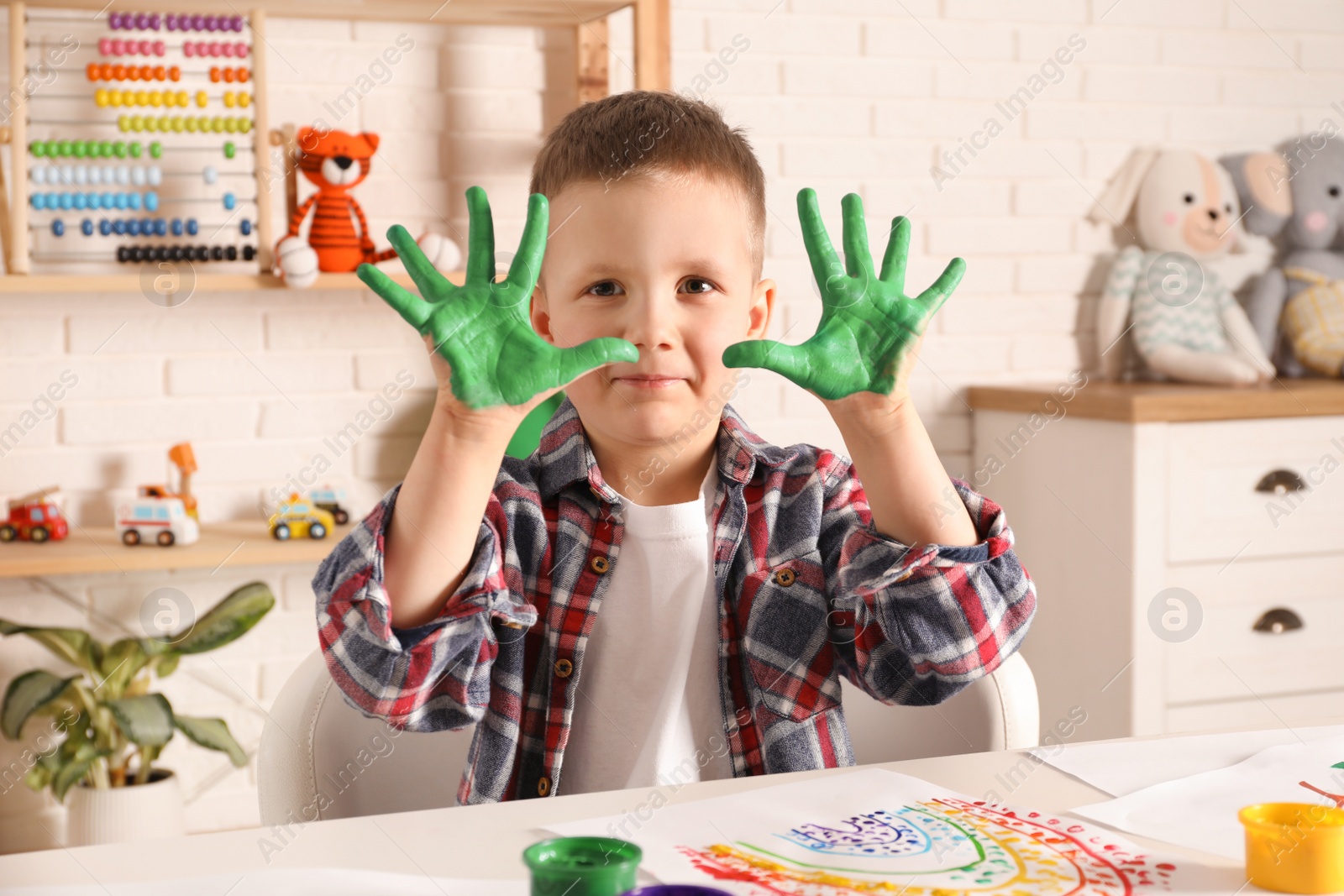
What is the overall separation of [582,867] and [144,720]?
1.43 m

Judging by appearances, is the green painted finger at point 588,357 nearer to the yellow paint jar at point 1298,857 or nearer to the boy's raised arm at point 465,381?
the boy's raised arm at point 465,381

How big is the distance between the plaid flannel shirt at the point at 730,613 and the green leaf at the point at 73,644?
1.13 meters

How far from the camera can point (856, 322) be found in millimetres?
764

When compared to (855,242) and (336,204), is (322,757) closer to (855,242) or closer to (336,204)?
(855,242)

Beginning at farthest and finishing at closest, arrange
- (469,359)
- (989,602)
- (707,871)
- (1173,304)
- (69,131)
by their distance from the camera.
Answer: (1173,304), (69,131), (989,602), (469,359), (707,871)

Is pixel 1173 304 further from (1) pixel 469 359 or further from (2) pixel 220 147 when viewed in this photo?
(1) pixel 469 359

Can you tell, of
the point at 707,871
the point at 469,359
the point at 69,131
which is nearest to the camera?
the point at 707,871

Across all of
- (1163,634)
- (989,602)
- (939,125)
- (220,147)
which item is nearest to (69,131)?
(220,147)

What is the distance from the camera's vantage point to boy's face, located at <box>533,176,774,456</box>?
879 mm

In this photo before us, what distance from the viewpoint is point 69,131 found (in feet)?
6.25

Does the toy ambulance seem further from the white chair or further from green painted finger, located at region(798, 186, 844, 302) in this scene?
green painted finger, located at region(798, 186, 844, 302)

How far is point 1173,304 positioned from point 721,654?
1.71m

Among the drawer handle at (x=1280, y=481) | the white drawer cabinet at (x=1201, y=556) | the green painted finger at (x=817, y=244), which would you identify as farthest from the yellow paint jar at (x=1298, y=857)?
the drawer handle at (x=1280, y=481)

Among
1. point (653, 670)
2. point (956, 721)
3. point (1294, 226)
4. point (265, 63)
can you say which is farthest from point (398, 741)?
point (1294, 226)
